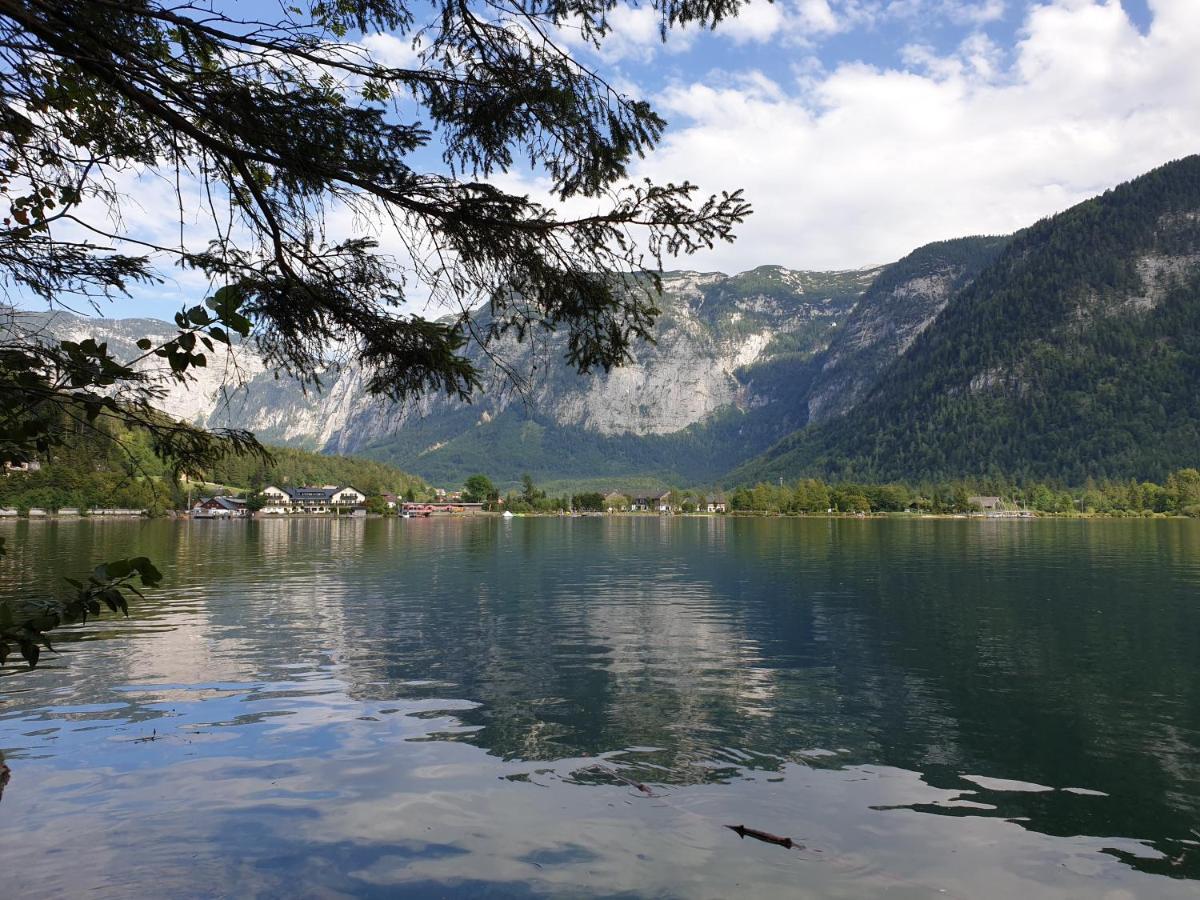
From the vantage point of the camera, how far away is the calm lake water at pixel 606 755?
9.37 metres

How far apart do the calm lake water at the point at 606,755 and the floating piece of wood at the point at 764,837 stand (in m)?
0.10

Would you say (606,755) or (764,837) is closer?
(764,837)

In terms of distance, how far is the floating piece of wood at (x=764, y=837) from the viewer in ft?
32.8

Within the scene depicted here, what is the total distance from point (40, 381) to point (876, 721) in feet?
51.8

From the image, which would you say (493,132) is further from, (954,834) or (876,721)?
(876,721)

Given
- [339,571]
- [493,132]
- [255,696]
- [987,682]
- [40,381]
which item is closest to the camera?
[40,381]

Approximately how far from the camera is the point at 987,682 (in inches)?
789

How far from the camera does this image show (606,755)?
547 inches

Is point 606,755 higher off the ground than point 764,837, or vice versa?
point 764,837

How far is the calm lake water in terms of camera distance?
369 inches

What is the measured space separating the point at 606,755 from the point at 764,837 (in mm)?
4284

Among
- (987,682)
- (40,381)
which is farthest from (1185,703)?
(40,381)

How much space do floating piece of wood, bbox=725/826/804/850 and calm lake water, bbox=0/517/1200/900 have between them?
96mm

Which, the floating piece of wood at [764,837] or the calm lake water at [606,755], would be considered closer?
the calm lake water at [606,755]
